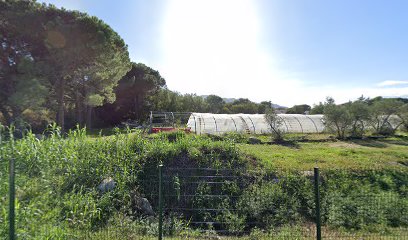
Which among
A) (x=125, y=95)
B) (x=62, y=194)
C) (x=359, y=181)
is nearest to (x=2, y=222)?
(x=62, y=194)

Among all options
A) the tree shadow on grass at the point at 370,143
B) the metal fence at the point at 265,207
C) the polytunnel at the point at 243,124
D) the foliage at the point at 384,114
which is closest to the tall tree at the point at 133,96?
the polytunnel at the point at 243,124

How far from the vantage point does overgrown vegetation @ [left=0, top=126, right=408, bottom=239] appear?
4.77m

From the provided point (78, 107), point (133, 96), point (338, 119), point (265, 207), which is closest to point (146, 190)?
point (265, 207)

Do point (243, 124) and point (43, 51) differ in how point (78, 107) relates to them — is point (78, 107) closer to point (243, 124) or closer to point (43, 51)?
point (43, 51)

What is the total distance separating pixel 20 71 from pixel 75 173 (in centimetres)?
1712

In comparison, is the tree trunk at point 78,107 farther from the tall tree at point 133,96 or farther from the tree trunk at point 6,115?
the tree trunk at point 6,115

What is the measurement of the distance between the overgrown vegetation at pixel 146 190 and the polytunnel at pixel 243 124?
530 inches

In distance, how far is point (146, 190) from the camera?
7.39 m

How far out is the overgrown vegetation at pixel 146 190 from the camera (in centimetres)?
477

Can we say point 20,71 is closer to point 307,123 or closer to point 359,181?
point 359,181

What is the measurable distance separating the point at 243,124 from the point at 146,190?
18.6m

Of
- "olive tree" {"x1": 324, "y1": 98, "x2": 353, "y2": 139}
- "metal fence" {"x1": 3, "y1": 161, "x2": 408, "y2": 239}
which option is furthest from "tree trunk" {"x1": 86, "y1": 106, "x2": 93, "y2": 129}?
"metal fence" {"x1": 3, "y1": 161, "x2": 408, "y2": 239}

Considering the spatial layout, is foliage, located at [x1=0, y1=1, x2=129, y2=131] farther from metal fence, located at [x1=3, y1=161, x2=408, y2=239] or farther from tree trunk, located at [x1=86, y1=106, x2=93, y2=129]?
metal fence, located at [x1=3, y1=161, x2=408, y2=239]

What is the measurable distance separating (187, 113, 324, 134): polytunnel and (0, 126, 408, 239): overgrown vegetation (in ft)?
44.2
